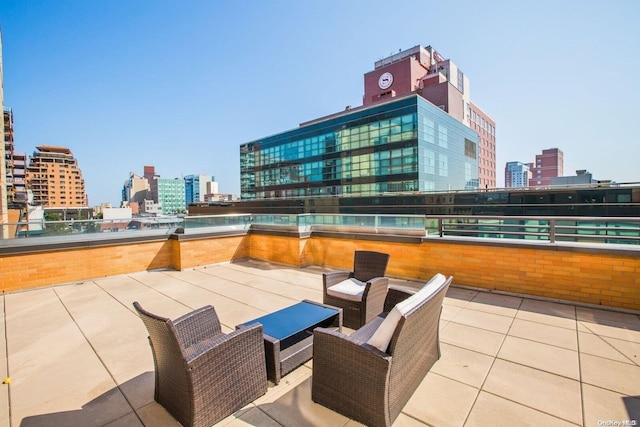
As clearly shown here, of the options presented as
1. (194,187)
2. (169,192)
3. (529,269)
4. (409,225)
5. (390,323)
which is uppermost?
(194,187)

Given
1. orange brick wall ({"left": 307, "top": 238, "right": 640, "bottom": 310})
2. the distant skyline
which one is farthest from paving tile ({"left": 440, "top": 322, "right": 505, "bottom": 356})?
the distant skyline

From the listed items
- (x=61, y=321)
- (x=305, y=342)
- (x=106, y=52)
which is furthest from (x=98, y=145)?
(x=305, y=342)

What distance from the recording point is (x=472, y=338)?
3.67 metres

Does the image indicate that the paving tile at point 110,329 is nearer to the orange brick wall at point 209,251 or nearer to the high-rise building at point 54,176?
the orange brick wall at point 209,251

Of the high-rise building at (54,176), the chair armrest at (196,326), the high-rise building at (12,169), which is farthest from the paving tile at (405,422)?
the high-rise building at (54,176)

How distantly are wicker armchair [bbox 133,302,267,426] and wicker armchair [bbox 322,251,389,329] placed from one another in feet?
5.55

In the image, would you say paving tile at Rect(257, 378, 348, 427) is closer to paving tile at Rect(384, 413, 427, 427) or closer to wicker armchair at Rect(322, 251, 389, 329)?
paving tile at Rect(384, 413, 427, 427)

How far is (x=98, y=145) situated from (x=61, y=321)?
62.7m

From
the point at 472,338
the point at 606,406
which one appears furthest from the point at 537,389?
the point at 472,338

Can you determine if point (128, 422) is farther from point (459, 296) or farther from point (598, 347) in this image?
point (459, 296)

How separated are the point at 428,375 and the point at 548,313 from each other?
3.05 meters

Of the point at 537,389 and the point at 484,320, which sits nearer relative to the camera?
the point at 537,389

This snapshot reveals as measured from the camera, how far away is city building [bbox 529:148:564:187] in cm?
11388

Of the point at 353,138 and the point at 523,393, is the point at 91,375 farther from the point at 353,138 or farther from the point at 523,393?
the point at 353,138
